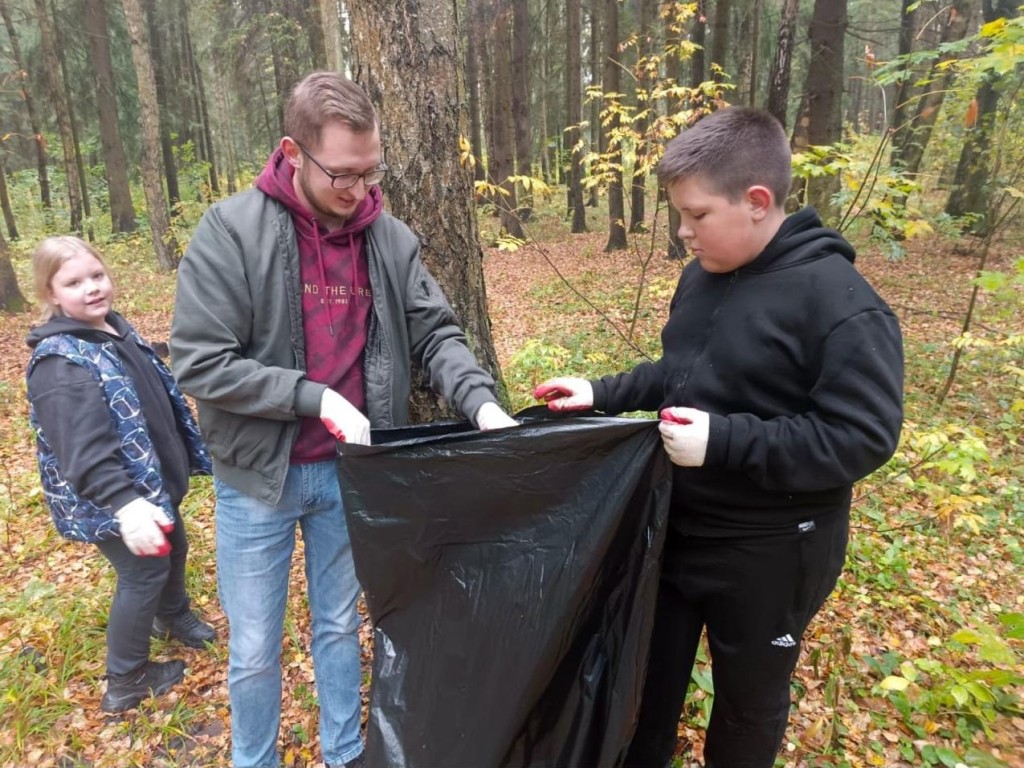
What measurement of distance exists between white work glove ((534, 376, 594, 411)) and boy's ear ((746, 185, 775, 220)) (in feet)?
2.24

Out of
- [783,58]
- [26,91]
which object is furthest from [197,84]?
[783,58]

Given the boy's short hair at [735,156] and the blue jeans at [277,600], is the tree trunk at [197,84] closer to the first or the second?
the blue jeans at [277,600]

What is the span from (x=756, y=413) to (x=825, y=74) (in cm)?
700

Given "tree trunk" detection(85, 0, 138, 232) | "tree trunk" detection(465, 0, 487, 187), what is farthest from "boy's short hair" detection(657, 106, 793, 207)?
"tree trunk" detection(85, 0, 138, 232)

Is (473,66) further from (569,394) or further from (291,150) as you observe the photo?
Result: (569,394)

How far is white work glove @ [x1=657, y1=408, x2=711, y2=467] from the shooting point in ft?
4.65

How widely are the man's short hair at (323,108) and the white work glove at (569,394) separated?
0.88m

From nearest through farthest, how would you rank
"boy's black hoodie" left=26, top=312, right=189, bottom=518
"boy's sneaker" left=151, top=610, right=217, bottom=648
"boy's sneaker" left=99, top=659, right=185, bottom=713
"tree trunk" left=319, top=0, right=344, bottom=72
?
"boy's black hoodie" left=26, top=312, right=189, bottom=518 → "boy's sneaker" left=99, top=659, right=185, bottom=713 → "boy's sneaker" left=151, top=610, right=217, bottom=648 → "tree trunk" left=319, top=0, right=344, bottom=72

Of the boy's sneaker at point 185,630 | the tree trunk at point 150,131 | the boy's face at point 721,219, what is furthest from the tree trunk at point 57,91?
the boy's face at point 721,219

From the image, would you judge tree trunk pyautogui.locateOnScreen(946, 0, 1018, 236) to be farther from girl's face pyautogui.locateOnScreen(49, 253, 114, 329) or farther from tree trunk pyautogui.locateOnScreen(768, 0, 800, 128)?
girl's face pyautogui.locateOnScreen(49, 253, 114, 329)

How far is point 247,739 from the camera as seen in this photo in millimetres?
1842

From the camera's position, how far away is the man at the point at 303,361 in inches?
60.6

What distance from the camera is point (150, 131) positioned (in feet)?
33.9

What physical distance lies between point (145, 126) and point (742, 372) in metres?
12.0
